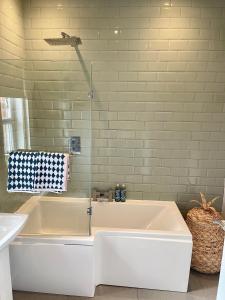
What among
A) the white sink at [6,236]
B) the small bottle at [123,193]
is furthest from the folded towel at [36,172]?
the small bottle at [123,193]

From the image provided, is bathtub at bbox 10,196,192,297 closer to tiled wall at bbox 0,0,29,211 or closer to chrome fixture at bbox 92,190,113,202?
tiled wall at bbox 0,0,29,211

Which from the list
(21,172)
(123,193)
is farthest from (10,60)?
(123,193)

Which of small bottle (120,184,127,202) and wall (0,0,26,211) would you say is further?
small bottle (120,184,127,202)

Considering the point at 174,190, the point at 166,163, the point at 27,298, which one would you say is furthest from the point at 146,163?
the point at 27,298

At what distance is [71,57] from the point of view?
2.35m

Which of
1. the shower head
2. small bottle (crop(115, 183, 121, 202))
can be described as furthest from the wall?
small bottle (crop(115, 183, 121, 202))

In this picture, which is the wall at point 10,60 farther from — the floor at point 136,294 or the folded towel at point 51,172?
the floor at point 136,294

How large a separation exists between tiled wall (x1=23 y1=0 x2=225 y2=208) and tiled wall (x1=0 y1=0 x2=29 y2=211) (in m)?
0.12

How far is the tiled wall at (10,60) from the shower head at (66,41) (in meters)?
0.31

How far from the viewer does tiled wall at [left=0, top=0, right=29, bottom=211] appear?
2.11m

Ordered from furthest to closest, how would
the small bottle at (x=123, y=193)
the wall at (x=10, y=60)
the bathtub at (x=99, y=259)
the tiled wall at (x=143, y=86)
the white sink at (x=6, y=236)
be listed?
the small bottle at (x=123, y=193) < the tiled wall at (x=143, y=86) < the wall at (x=10, y=60) < the bathtub at (x=99, y=259) < the white sink at (x=6, y=236)

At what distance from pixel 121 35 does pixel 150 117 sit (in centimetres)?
87

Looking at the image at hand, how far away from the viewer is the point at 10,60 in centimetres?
221

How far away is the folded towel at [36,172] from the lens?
1.93 m
